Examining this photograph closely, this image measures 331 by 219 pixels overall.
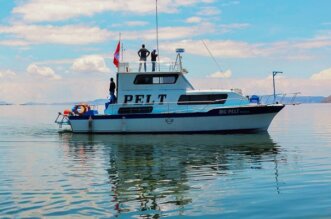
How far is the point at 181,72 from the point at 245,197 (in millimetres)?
19963

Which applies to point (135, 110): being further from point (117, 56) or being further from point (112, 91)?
point (117, 56)

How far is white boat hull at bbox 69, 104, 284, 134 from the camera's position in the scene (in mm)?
29484

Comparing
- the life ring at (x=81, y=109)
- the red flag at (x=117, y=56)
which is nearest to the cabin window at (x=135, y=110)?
the life ring at (x=81, y=109)

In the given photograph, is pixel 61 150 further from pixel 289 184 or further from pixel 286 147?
pixel 289 184

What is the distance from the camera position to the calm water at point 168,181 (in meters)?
9.75

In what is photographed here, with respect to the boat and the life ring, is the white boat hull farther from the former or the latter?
the life ring

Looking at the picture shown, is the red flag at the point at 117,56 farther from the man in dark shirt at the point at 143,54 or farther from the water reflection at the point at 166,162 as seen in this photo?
the water reflection at the point at 166,162

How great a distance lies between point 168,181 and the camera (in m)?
13.2

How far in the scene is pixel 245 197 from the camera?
10773 mm

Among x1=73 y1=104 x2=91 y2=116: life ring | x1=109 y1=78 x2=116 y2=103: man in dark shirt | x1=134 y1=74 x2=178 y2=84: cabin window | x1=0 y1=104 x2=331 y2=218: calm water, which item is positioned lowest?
x1=0 y1=104 x2=331 y2=218: calm water

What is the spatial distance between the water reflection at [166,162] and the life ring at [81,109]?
207cm

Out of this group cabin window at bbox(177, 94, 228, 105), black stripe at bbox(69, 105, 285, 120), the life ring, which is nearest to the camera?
black stripe at bbox(69, 105, 285, 120)

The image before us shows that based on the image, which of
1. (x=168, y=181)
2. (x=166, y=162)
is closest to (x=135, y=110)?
(x=166, y=162)

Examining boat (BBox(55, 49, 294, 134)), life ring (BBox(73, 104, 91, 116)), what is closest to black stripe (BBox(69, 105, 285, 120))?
boat (BBox(55, 49, 294, 134))
